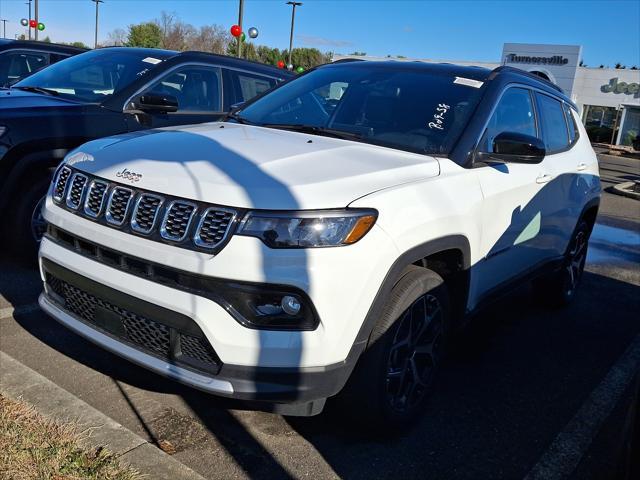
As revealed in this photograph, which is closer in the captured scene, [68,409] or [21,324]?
[68,409]

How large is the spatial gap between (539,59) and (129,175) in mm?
48216

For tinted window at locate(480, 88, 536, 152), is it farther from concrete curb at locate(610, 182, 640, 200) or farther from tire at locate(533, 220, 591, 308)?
concrete curb at locate(610, 182, 640, 200)

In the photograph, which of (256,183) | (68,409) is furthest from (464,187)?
(68,409)

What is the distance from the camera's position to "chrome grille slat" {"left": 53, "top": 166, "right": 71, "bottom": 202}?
129 inches

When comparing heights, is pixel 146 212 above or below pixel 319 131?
below

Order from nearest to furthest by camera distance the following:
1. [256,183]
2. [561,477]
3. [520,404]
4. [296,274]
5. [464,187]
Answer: [296,274] < [256,183] < [561,477] < [464,187] < [520,404]

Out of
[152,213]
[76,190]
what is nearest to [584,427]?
[152,213]

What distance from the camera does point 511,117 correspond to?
160 inches

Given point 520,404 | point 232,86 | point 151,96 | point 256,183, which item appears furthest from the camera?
point 232,86

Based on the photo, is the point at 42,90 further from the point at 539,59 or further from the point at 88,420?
the point at 539,59

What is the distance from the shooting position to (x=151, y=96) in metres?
5.16

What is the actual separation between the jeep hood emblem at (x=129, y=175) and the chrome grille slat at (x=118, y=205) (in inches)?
1.9

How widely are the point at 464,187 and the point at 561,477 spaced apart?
1.51 meters

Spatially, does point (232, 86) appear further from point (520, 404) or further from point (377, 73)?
point (520, 404)
